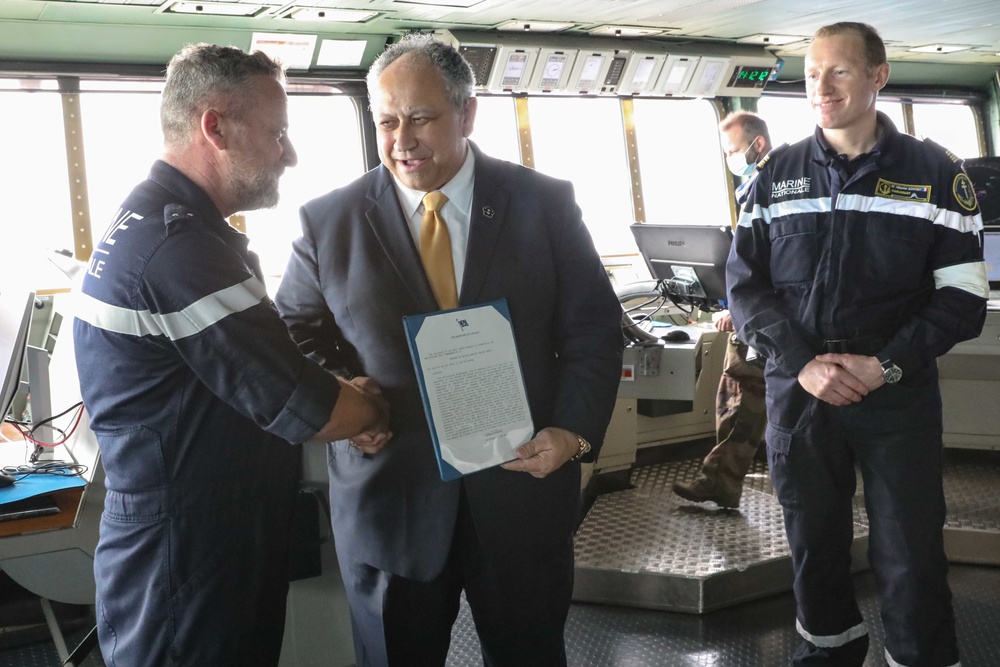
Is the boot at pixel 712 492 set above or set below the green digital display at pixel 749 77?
below

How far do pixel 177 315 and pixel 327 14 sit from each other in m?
4.15

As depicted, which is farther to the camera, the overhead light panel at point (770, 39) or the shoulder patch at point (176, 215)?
the overhead light panel at point (770, 39)

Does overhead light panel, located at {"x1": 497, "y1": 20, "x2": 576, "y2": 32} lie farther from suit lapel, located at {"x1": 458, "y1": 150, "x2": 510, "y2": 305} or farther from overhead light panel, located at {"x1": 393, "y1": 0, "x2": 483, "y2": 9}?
suit lapel, located at {"x1": 458, "y1": 150, "x2": 510, "y2": 305}

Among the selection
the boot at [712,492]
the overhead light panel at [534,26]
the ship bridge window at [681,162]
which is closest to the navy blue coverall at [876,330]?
the boot at [712,492]

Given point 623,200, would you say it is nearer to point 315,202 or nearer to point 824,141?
point 824,141

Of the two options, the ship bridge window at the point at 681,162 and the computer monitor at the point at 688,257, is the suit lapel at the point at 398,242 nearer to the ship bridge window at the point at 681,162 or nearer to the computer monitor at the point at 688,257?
the computer monitor at the point at 688,257

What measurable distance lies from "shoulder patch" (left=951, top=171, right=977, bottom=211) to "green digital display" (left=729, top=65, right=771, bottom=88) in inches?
205

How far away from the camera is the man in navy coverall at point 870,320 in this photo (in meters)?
2.22

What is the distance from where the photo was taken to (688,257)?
13.0 feet

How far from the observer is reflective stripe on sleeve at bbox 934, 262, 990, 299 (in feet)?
7.23

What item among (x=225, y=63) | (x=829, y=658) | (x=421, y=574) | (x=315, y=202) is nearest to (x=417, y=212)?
(x=315, y=202)

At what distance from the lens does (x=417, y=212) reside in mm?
1812

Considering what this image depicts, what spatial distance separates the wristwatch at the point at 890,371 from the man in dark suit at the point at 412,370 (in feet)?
2.52

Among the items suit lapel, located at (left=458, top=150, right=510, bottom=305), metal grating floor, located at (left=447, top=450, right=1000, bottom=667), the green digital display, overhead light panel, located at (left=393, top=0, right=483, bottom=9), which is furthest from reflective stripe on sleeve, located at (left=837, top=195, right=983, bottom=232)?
the green digital display
